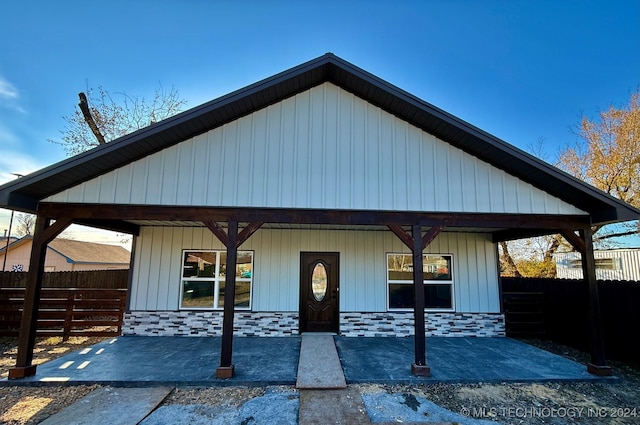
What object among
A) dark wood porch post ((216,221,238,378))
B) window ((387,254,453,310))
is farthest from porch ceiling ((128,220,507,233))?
dark wood porch post ((216,221,238,378))

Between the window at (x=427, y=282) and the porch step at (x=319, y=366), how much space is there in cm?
206

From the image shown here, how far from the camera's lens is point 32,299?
492cm

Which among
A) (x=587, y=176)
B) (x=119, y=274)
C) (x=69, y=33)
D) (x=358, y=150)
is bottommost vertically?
(x=119, y=274)

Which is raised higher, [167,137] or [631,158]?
[631,158]

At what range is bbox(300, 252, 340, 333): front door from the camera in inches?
300

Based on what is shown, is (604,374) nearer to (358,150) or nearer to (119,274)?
(358,150)

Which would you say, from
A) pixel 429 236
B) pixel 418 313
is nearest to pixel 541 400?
pixel 418 313

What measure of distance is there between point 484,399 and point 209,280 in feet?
20.3

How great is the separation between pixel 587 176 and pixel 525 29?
24.3 feet

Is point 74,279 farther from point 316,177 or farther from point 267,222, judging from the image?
point 316,177

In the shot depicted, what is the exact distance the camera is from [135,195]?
513 cm

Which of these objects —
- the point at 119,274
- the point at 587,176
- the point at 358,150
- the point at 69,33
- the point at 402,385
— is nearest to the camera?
the point at 402,385

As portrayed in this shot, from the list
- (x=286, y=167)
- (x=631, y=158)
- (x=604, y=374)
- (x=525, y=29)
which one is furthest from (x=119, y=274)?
(x=631, y=158)

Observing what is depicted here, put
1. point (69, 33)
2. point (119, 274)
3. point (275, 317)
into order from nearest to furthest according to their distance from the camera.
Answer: point (275, 317) < point (69, 33) < point (119, 274)
